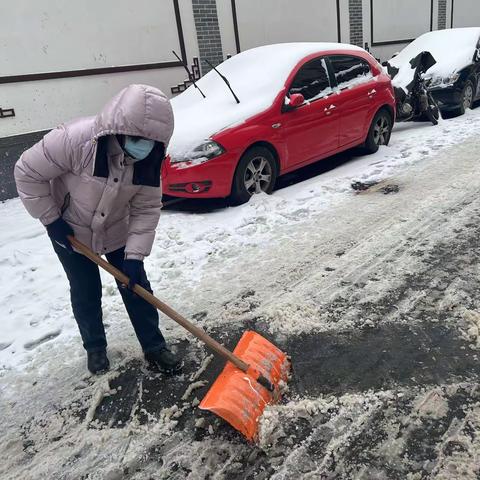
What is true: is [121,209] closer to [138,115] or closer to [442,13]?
[138,115]

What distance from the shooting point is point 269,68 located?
6.23 metres

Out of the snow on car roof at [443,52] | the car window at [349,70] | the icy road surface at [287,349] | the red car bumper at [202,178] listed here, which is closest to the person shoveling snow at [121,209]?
the icy road surface at [287,349]

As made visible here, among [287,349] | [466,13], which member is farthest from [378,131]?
[466,13]

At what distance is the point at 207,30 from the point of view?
30.4 ft

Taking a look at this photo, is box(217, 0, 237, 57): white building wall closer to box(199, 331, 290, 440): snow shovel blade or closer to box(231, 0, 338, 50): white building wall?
box(231, 0, 338, 50): white building wall

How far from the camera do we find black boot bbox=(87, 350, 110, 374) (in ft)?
9.71

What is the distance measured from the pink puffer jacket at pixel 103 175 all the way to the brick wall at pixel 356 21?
1223 cm

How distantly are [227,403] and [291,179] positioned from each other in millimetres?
4664

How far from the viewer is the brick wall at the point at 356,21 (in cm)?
1294

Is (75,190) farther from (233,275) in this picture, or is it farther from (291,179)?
(291,179)

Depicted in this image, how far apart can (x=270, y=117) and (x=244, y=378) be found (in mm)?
3843

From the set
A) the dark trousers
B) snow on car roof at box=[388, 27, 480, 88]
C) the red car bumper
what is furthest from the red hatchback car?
the dark trousers

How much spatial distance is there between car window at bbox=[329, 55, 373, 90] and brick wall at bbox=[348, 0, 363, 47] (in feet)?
22.6

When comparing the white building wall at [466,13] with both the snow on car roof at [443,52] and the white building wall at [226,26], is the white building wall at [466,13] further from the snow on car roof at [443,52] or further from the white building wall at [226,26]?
the white building wall at [226,26]
